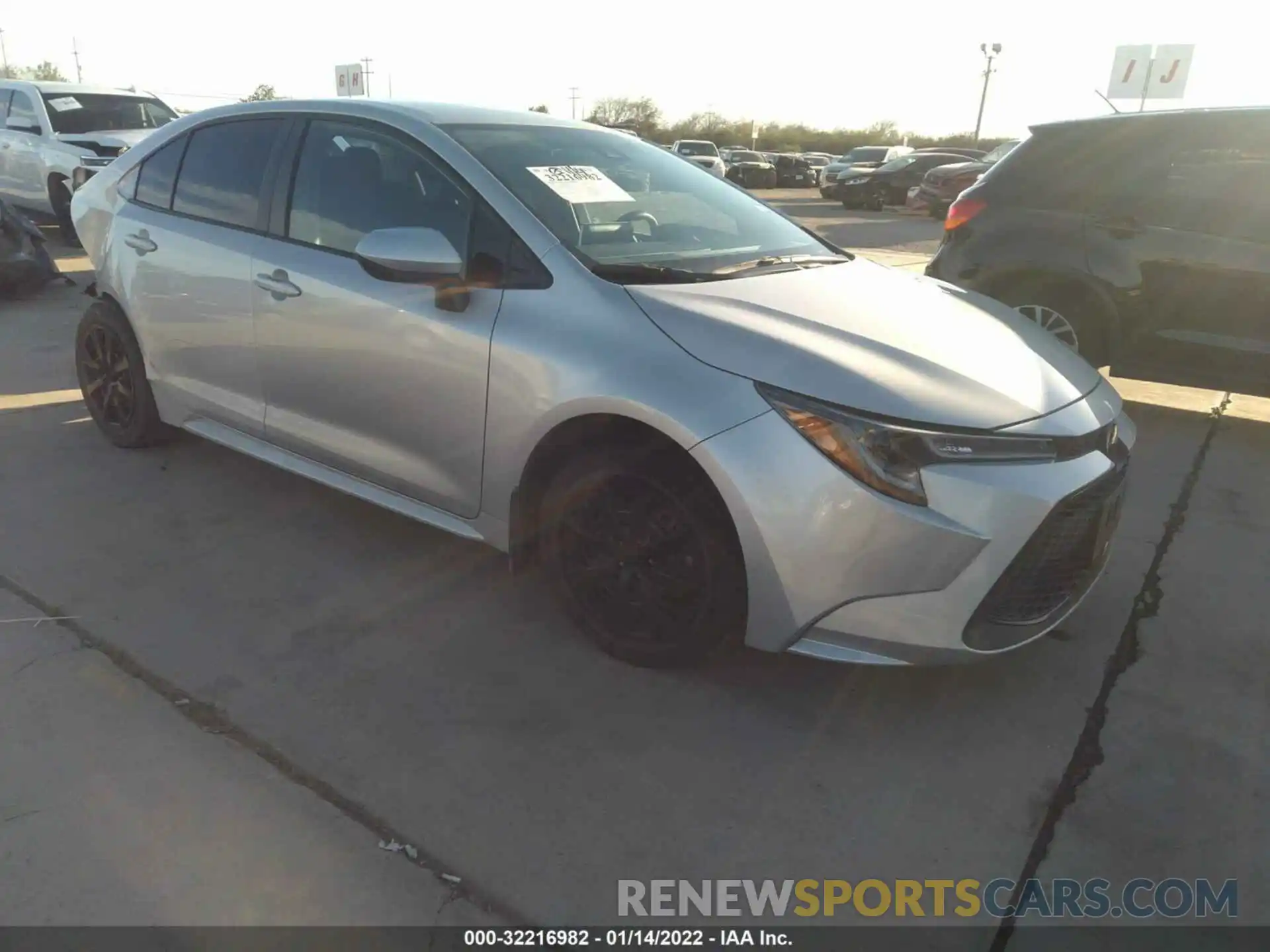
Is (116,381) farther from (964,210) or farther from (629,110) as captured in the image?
(629,110)

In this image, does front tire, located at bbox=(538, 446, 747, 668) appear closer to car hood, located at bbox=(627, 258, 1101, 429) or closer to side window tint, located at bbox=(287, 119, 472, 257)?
car hood, located at bbox=(627, 258, 1101, 429)

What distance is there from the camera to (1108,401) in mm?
3023

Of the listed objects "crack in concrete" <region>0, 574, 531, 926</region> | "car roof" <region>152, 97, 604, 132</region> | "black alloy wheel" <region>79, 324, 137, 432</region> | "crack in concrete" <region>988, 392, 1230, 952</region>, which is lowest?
"crack in concrete" <region>0, 574, 531, 926</region>

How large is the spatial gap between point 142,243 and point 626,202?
2251 mm

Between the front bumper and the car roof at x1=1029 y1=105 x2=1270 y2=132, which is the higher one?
the car roof at x1=1029 y1=105 x2=1270 y2=132

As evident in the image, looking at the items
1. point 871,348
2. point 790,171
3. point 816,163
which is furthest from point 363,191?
point 816,163

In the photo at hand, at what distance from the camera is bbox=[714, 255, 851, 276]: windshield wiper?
315 cm

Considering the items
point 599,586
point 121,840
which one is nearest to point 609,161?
point 599,586

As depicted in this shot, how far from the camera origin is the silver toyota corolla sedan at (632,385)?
2.44 m

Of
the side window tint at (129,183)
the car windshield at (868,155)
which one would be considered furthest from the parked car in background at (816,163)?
the side window tint at (129,183)

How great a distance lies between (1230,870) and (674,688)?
1.44m

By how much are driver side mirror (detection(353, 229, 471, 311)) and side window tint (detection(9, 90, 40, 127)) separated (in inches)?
422

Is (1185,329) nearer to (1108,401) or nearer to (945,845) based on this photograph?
(1108,401)

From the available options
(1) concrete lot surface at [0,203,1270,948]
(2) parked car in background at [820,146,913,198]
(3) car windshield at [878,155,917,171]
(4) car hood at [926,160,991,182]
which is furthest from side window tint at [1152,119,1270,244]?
(2) parked car in background at [820,146,913,198]
